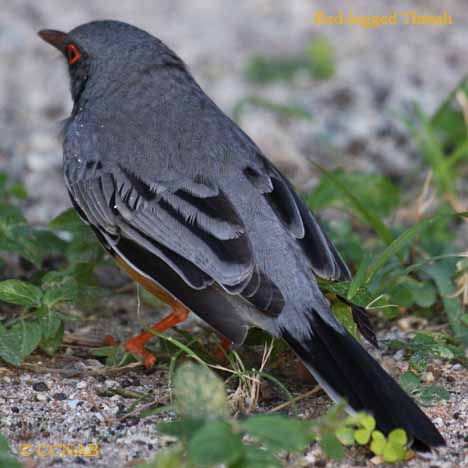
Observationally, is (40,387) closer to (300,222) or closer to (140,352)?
(140,352)

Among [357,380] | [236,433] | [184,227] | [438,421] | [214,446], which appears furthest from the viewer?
[184,227]

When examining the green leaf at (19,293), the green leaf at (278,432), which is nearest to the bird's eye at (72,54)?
the green leaf at (19,293)

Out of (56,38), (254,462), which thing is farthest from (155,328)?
(56,38)

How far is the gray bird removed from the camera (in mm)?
4383

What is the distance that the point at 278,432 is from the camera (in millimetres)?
3486

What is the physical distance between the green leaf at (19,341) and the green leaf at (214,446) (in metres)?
1.49

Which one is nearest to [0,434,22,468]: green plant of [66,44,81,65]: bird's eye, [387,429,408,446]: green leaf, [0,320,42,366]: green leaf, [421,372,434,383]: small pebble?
[0,320,42,366]: green leaf

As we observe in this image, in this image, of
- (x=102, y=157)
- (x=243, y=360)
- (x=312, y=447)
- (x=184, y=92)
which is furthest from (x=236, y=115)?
(x=312, y=447)

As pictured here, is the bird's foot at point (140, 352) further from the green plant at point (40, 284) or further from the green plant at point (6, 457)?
the green plant at point (6, 457)

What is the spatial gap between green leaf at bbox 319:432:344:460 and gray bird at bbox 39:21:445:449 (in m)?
0.29

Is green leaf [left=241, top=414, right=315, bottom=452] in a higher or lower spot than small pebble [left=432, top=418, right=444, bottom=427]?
higher

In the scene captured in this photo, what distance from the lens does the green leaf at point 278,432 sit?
347 cm

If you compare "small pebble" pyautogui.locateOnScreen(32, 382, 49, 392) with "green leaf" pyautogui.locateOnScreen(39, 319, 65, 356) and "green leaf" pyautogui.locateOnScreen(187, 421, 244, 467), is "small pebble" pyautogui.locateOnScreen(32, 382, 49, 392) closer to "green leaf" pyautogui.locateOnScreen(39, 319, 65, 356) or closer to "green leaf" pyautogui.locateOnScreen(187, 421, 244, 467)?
"green leaf" pyautogui.locateOnScreen(39, 319, 65, 356)

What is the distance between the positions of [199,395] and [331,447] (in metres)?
0.58
